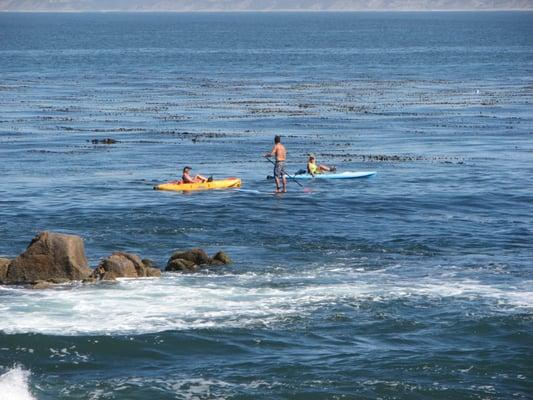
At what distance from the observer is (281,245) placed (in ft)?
117

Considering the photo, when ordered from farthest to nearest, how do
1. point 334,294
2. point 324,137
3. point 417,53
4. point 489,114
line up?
point 417,53, point 489,114, point 324,137, point 334,294

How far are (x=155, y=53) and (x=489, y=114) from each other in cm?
8180

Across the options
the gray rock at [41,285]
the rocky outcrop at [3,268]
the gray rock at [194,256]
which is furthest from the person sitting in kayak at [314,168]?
the gray rock at [41,285]

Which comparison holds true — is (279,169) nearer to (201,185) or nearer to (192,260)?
(201,185)

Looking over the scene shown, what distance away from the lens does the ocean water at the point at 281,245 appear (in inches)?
974

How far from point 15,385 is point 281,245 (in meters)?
13.6

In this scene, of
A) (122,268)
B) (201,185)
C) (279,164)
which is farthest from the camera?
(201,185)

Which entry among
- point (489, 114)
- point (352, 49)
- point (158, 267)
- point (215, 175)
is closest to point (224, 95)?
point (489, 114)

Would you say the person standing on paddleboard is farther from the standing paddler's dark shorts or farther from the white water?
the white water

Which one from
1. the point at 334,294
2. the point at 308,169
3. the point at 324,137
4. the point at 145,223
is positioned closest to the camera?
the point at 334,294

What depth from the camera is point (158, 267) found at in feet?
109

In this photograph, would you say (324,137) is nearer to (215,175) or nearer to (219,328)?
(215,175)

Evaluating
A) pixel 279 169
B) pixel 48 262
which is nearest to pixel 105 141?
pixel 279 169

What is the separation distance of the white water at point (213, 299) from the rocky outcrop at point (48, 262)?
0.57 metres
